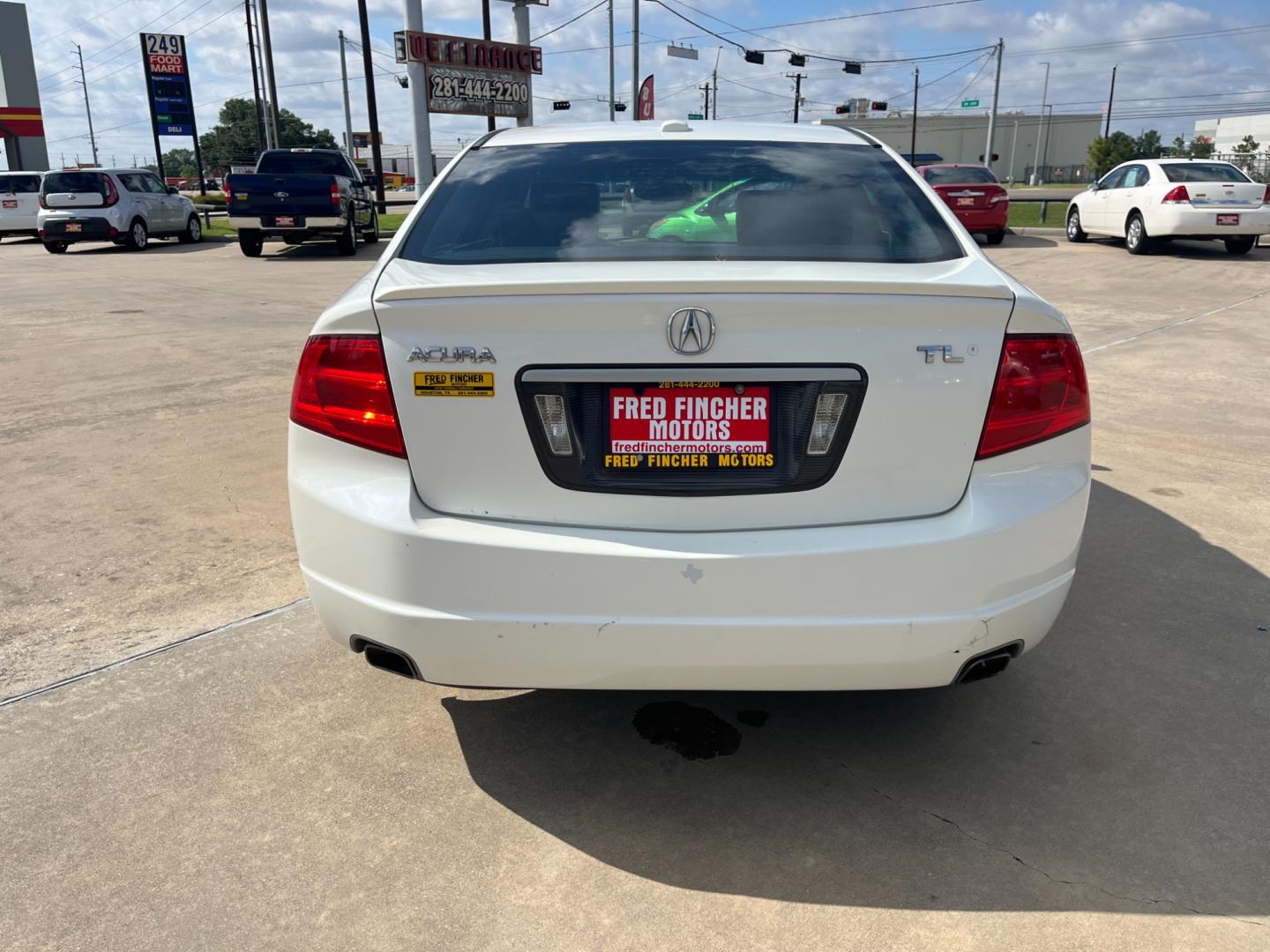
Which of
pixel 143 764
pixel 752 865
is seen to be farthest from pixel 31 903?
pixel 752 865

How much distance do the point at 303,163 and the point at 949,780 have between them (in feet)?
68.4

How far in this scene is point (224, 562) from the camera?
4.18 m

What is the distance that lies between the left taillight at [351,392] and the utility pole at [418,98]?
70.4ft

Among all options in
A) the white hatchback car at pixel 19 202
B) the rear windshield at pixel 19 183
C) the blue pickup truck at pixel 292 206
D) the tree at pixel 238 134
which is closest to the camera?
the blue pickup truck at pixel 292 206

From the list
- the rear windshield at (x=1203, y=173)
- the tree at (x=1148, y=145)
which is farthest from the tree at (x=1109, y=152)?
the rear windshield at (x=1203, y=173)

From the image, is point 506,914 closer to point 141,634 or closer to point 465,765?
point 465,765

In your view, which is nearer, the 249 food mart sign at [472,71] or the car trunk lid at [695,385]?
the car trunk lid at [695,385]

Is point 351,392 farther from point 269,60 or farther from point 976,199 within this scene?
point 269,60

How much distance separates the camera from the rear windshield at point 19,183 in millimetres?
25750

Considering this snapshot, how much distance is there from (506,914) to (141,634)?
1982 mm

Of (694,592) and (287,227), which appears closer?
(694,592)

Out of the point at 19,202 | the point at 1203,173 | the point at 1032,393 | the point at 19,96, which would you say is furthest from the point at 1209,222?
the point at 19,96

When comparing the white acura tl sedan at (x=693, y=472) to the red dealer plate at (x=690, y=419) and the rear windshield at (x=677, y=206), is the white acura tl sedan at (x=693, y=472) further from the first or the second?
the rear windshield at (x=677, y=206)

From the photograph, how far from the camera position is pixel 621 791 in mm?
2684
